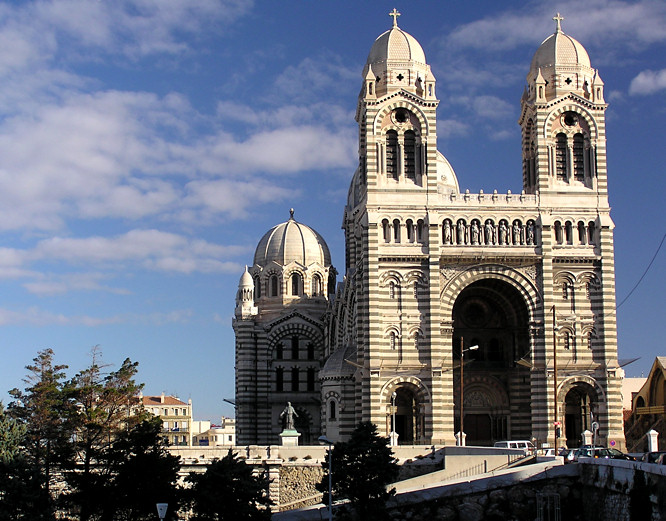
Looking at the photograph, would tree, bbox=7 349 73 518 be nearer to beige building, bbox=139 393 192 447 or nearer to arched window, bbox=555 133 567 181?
arched window, bbox=555 133 567 181

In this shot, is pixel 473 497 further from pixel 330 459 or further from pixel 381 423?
pixel 381 423

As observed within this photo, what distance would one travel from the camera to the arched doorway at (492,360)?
6378 cm

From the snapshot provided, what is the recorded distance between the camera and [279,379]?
265ft

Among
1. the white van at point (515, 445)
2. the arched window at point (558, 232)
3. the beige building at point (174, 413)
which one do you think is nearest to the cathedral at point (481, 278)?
the arched window at point (558, 232)

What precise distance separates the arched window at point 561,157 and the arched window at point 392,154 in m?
9.97

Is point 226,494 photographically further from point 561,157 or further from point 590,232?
point 561,157

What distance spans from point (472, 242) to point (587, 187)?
318 inches

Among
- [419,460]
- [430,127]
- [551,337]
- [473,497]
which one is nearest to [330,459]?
[473,497]

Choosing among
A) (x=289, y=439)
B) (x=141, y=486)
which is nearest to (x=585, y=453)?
(x=289, y=439)

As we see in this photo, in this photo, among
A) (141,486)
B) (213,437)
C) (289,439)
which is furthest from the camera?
(213,437)

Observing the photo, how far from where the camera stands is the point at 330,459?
134ft

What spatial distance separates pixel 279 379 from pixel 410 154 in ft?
81.4

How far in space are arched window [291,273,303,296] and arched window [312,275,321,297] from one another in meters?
1.08

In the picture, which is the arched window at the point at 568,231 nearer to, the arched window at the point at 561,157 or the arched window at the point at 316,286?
the arched window at the point at 561,157
